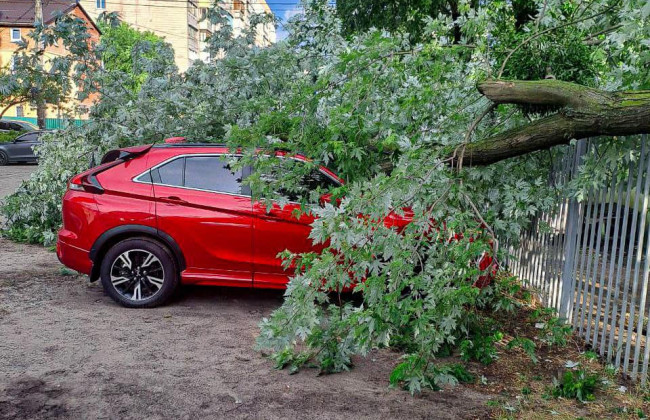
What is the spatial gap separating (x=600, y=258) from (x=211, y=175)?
12.7 ft

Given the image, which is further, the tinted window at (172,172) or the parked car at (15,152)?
the parked car at (15,152)

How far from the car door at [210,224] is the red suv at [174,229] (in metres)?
0.01

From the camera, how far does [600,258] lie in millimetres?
5285

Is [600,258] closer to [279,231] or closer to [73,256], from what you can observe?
[279,231]

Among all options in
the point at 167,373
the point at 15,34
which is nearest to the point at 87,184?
the point at 167,373

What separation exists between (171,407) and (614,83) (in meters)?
4.49

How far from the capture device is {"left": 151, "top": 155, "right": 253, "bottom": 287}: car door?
6.41 m

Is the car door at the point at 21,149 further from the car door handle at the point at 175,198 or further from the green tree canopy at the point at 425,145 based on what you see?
the car door handle at the point at 175,198

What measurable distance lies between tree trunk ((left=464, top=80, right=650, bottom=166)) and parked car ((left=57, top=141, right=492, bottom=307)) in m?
1.69

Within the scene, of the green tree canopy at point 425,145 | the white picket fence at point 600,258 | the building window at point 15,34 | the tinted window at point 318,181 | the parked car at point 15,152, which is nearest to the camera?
the green tree canopy at point 425,145

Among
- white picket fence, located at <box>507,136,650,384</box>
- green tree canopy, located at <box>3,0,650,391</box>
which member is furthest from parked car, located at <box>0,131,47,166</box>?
white picket fence, located at <box>507,136,650,384</box>

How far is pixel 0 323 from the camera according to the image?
5.89 m

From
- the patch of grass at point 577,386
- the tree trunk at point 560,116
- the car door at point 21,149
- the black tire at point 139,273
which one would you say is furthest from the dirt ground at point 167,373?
the car door at point 21,149

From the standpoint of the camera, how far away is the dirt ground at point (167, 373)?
414 centimetres
